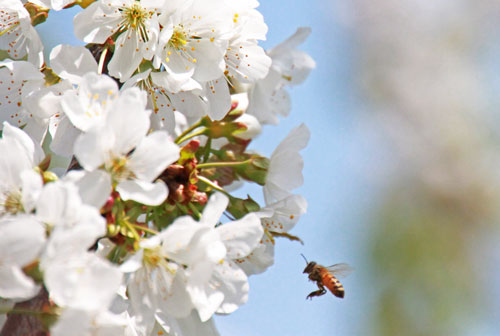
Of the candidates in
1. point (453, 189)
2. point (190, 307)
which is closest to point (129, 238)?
point (190, 307)

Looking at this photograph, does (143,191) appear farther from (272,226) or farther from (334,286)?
(334,286)

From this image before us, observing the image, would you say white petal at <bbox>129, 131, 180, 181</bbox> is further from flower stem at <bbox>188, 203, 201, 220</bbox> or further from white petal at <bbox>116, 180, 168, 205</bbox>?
flower stem at <bbox>188, 203, 201, 220</bbox>

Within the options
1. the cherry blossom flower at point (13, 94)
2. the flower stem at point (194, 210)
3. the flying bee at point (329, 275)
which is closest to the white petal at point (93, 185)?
the flower stem at point (194, 210)

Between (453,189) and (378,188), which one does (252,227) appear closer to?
(378,188)

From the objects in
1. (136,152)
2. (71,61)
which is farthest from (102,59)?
(136,152)

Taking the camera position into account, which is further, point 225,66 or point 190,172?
point 225,66

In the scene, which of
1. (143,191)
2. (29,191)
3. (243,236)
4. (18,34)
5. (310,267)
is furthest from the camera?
(310,267)

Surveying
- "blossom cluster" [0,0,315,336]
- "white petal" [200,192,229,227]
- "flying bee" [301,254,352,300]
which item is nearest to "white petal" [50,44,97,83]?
"blossom cluster" [0,0,315,336]
